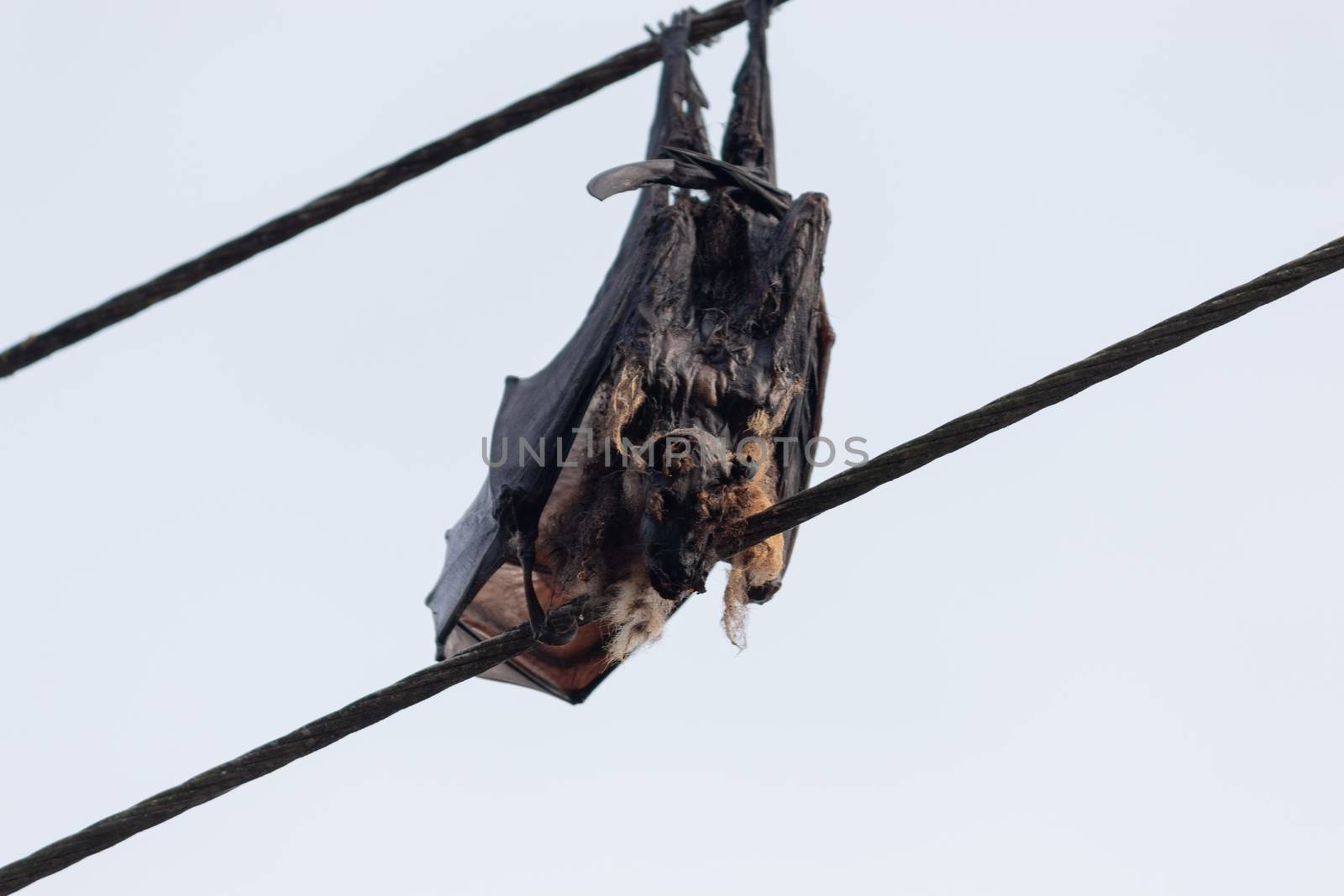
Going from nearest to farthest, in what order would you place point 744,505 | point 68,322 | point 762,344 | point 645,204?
point 68,322, point 744,505, point 762,344, point 645,204

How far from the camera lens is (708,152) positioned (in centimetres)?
860

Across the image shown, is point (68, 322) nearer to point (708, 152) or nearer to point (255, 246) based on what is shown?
point (255, 246)

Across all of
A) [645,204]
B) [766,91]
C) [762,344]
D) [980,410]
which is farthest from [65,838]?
[766,91]

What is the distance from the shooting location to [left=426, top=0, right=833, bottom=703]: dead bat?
271 inches

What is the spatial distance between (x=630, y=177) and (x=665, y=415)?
3.54ft

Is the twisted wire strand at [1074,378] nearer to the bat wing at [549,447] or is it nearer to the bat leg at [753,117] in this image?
the bat wing at [549,447]

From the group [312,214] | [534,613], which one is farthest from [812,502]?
[312,214]

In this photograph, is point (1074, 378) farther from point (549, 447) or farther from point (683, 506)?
point (549, 447)

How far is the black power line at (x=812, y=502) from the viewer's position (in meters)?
5.09

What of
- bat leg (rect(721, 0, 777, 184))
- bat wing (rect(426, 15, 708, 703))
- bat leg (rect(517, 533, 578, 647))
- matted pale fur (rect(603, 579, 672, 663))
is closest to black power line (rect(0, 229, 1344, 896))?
bat leg (rect(517, 533, 578, 647))

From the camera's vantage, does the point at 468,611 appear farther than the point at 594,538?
Yes

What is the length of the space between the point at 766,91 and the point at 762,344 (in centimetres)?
175

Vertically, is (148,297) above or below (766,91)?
below

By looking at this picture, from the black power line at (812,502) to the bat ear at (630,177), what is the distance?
6.80 feet
